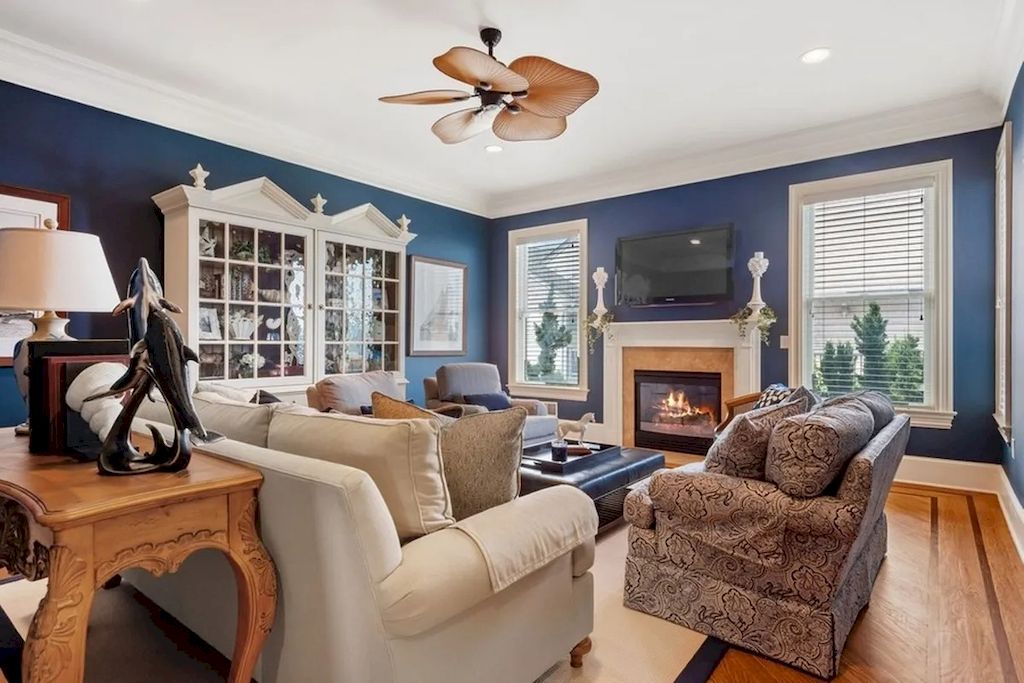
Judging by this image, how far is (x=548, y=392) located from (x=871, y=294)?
3.16m

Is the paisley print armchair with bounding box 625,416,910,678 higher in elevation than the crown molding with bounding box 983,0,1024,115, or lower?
lower

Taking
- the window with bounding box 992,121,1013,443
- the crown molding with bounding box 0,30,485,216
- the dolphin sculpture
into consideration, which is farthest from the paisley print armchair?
the crown molding with bounding box 0,30,485,216

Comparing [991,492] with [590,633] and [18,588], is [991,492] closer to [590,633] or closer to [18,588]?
[590,633]

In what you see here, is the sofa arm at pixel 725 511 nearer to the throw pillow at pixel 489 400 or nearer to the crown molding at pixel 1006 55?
the throw pillow at pixel 489 400

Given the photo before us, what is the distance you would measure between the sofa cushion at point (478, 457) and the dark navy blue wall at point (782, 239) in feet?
10.3

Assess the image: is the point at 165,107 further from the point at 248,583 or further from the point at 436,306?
the point at 248,583

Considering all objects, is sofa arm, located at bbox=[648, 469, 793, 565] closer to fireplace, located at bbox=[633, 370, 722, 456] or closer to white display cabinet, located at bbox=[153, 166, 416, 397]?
fireplace, located at bbox=[633, 370, 722, 456]

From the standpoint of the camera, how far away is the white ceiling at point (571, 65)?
2.83 meters

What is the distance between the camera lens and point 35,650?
1083 mm

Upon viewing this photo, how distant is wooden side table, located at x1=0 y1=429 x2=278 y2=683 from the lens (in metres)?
1.10

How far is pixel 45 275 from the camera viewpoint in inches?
79.5

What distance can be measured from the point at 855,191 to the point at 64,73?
18.2 feet

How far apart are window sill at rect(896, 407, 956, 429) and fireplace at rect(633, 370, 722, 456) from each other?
4.56ft

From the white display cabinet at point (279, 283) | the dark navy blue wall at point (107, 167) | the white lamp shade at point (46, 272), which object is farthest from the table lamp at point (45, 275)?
the dark navy blue wall at point (107, 167)
